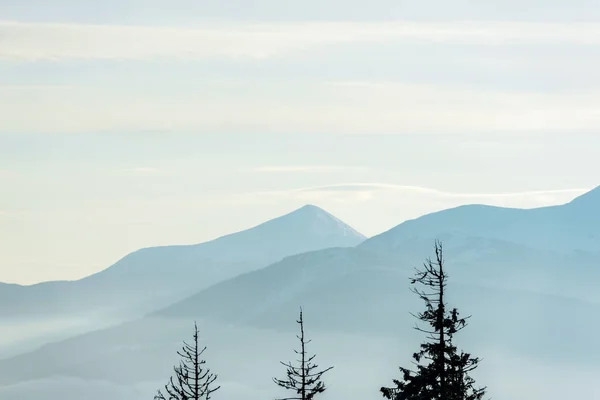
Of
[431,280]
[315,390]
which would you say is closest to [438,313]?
[431,280]

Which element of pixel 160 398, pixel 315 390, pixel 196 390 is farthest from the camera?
pixel 160 398

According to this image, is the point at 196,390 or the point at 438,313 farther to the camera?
the point at 196,390

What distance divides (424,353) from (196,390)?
9484 mm

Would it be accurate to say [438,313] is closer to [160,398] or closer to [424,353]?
[424,353]

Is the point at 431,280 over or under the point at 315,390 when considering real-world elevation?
over

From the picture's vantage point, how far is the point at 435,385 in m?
50.5

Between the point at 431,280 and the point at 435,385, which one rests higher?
the point at 431,280

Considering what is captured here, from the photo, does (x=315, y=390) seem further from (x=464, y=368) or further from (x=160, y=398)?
(x=160, y=398)

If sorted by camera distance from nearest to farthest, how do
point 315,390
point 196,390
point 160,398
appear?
point 315,390 → point 196,390 → point 160,398

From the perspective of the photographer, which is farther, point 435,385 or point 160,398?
point 160,398

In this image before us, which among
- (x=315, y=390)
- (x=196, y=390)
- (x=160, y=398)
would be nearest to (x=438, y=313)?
(x=315, y=390)

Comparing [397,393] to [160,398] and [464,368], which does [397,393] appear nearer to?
[464,368]

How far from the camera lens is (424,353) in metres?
50.5

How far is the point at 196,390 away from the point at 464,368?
1065 cm
